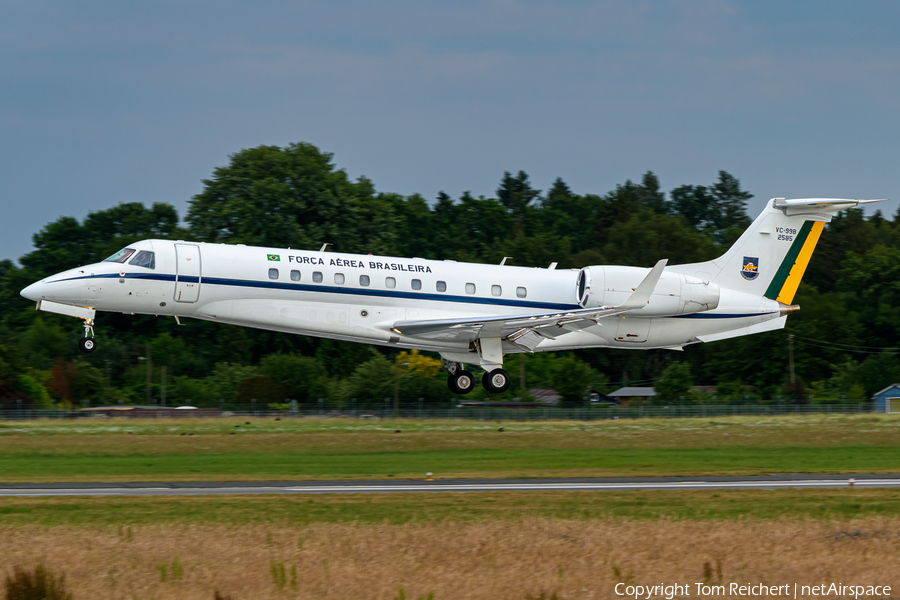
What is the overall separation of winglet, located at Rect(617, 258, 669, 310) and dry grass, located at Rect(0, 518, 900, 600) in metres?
11.4

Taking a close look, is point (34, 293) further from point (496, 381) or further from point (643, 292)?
point (643, 292)

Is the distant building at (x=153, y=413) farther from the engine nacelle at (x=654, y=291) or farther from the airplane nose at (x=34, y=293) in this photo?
the engine nacelle at (x=654, y=291)

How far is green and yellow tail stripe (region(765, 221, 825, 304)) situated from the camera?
31641mm

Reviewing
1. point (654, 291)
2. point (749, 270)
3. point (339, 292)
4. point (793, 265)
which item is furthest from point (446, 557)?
point (793, 265)

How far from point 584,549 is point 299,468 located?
12.2 metres

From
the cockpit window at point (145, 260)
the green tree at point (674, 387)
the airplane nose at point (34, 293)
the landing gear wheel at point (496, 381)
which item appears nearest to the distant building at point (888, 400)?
the green tree at point (674, 387)

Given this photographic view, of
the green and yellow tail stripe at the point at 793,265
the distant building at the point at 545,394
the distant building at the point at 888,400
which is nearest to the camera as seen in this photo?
the green and yellow tail stripe at the point at 793,265

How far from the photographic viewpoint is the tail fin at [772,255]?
31500 millimetres

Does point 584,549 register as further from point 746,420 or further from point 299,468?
point 746,420

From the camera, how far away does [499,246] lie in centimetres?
8681

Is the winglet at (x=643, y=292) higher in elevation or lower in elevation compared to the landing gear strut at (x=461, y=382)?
higher

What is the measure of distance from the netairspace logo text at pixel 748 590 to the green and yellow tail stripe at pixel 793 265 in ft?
65.1

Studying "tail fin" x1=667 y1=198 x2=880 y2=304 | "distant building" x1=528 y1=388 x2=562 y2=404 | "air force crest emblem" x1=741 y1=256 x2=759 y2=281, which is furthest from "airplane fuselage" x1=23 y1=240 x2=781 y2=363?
"distant building" x1=528 y1=388 x2=562 y2=404

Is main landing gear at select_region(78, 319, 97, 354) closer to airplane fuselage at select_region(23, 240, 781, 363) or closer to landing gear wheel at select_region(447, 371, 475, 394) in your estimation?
airplane fuselage at select_region(23, 240, 781, 363)
